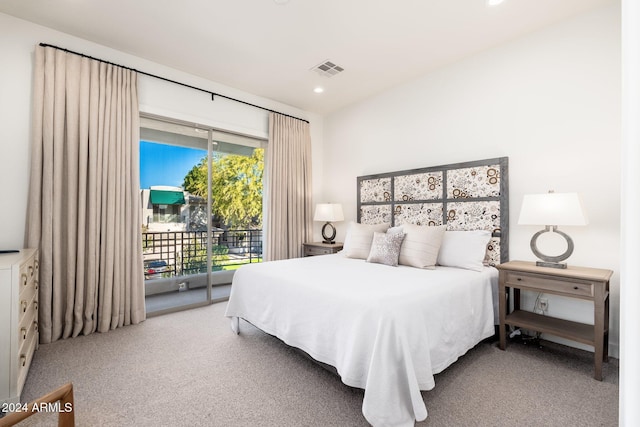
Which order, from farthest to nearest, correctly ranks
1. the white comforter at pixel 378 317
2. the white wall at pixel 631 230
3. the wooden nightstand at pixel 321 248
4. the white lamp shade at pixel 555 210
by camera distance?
the wooden nightstand at pixel 321 248 → the white lamp shade at pixel 555 210 → the white comforter at pixel 378 317 → the white wall at pixel 631 230

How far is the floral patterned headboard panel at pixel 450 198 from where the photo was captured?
9.75ft

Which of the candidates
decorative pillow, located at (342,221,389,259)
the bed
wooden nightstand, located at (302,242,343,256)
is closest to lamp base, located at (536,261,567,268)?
the bed

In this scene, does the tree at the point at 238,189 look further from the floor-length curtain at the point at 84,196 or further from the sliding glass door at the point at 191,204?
the floor-length curtain at the point at 84,196

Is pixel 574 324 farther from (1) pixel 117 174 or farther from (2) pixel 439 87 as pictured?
(1) pixel 117 174

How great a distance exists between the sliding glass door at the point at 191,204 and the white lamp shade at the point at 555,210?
11.1 ft

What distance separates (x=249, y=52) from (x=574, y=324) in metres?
3.83

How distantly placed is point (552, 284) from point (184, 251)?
4209 millimetres

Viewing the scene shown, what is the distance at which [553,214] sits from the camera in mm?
2346

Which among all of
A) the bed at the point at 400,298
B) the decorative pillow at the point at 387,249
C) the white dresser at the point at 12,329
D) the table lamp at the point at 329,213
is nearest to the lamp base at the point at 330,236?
the table lamp at the point at 329,213

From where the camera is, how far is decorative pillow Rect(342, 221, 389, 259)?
334 centimetres

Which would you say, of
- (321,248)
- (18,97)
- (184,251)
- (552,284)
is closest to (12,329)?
(18,97)

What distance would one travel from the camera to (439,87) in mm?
3514

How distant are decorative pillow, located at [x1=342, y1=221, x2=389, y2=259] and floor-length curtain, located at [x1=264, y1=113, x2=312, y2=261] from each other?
1218 millimetres

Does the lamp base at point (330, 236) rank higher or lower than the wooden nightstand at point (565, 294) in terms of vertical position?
higher
